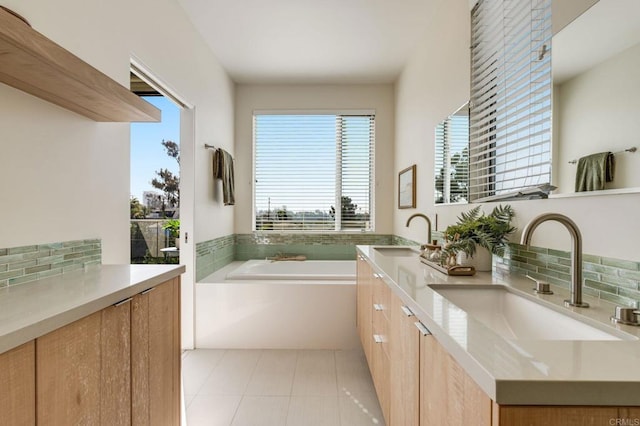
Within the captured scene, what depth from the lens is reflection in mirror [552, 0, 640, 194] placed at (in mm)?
918

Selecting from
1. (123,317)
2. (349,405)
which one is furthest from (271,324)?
(123,317)

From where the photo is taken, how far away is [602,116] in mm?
1005

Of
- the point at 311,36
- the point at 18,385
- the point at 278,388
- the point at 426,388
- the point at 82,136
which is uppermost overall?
the point at 311,36

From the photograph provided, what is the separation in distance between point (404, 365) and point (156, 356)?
3.18ft

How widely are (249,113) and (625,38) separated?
3.61 metres

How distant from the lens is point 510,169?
1.57m

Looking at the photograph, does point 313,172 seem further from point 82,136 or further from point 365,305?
point 82,136

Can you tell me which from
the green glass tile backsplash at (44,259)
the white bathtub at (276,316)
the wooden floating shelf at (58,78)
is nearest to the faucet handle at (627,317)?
the wooden floating shelf at (58,78)

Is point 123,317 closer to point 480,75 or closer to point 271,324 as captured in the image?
point 271,324

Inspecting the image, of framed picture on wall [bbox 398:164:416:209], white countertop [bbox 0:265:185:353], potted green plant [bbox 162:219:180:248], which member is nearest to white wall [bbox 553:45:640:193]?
white countertop [bbox 0:265:185:353]

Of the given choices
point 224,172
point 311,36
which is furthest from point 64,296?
point 311,36

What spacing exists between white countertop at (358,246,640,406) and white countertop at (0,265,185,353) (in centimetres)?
94

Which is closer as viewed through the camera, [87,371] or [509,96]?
[87,371]

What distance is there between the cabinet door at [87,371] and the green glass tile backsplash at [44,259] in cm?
44
